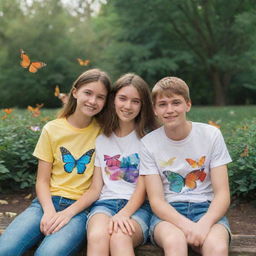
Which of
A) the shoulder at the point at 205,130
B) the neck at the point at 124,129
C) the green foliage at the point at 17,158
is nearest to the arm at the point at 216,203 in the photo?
the shoulder at the point at 205,130

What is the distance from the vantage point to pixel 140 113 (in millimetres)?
2756

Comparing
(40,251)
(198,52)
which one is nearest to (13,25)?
(198,52)

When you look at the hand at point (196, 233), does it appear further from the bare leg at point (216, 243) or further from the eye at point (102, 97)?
the eye at point (102, 97)

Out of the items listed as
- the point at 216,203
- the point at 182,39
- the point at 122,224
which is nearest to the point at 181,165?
the point at 216,203

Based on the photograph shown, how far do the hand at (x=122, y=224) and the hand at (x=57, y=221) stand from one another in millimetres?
273

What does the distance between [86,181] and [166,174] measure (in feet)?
1.78

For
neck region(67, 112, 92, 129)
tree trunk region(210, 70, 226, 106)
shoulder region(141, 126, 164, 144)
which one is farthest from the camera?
tree trunk region(210, 70, 226, 106)

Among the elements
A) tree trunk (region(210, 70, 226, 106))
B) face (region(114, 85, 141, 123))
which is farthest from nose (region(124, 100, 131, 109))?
tree trunk (region(210, 70, 226, 106))

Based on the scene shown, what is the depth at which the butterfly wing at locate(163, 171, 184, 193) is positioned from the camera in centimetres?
249

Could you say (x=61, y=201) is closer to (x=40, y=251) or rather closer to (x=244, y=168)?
(x=40, y=251)

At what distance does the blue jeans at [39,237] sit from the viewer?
220cm

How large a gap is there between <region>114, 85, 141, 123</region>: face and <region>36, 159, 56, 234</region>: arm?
58 centimetres

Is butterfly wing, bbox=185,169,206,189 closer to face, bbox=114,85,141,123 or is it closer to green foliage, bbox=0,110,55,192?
face, bbox=114,85,141,123

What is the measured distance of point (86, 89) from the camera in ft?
8.97
